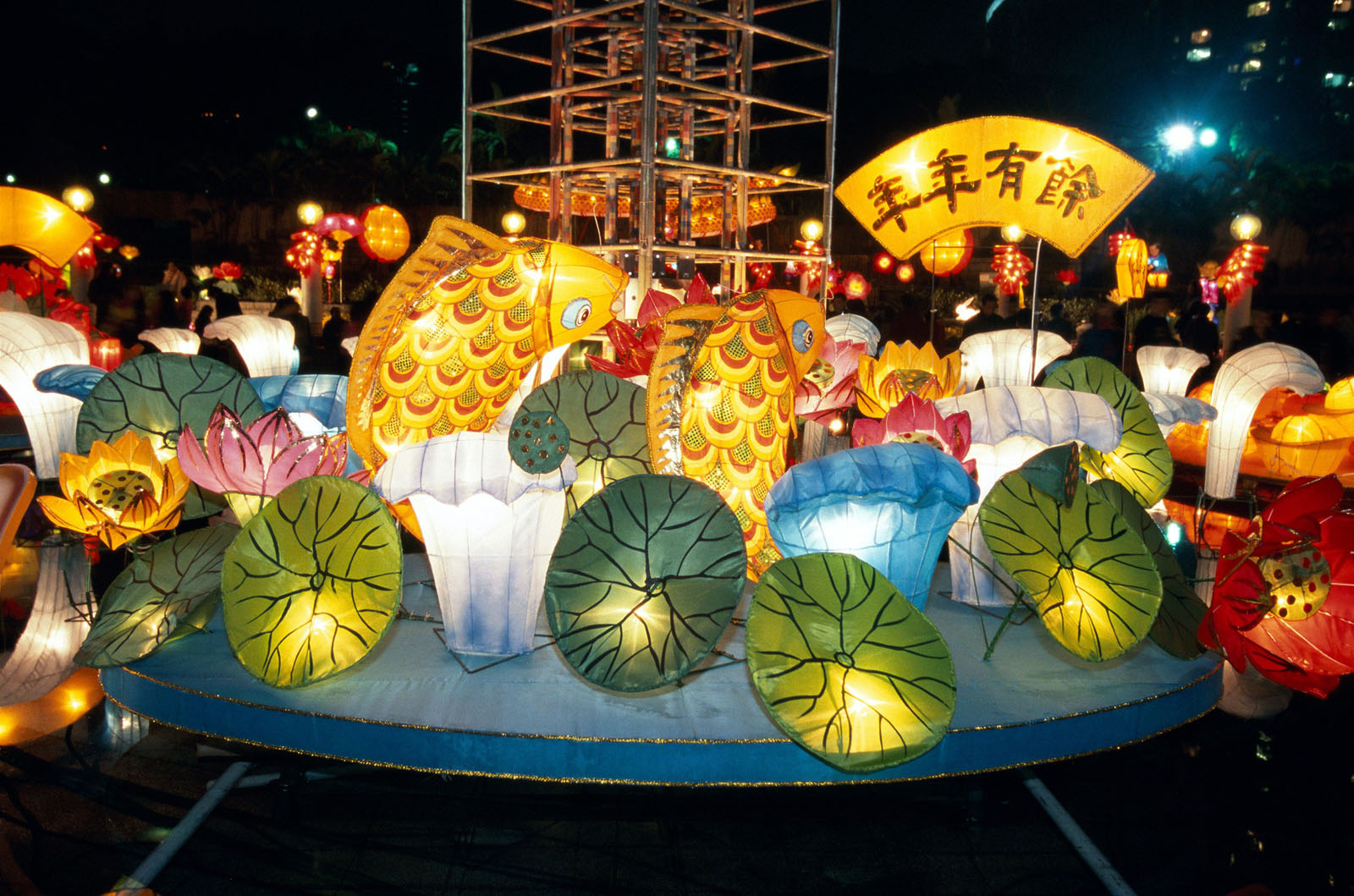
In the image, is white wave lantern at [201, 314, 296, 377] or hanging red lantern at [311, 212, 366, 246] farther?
hanging red lantern at [311, 212, 366, 246]

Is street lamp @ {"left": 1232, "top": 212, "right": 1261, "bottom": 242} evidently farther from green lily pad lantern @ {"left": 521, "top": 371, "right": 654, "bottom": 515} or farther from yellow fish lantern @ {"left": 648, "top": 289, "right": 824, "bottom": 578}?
green lily pad lantern @ {"left": 521, "top": 371, "right": 654, "bottom": 515}

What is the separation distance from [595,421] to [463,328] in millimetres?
434

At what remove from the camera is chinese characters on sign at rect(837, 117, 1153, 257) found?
3.40 meters

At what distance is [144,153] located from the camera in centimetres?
2077

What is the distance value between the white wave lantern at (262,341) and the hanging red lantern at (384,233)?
3.82m

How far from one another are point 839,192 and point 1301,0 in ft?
109

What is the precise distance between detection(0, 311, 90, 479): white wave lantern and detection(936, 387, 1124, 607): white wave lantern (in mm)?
3993

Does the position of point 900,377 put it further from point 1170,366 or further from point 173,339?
point 173,339

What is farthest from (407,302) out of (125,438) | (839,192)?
(839,192)

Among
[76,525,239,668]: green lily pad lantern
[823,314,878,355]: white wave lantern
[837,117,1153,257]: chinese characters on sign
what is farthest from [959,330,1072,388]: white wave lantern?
[76,525,239,668]: green lily pad lantern

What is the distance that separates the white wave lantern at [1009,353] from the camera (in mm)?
4066

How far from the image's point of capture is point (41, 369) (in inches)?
189

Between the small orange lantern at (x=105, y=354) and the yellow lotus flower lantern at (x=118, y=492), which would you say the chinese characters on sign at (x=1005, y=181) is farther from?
the small orange lantern at (x=105, y=354)

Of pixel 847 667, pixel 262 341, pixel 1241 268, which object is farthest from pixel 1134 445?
pixel 1241 268
